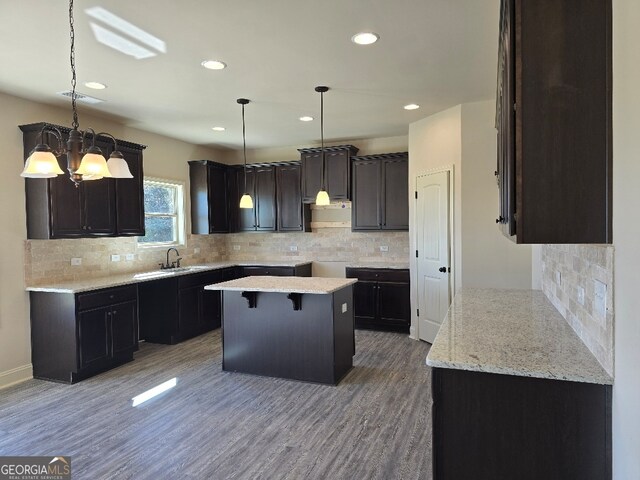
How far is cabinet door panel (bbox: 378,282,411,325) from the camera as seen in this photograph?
5734mm

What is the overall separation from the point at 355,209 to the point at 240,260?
2.29m

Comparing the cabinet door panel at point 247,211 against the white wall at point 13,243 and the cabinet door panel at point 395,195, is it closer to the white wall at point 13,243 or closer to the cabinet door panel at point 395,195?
the cabinet door panel at point 395,195

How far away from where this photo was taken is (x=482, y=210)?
181 inches

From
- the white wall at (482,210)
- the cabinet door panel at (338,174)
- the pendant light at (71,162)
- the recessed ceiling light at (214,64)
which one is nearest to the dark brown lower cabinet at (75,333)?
the pendant light at (71,162)

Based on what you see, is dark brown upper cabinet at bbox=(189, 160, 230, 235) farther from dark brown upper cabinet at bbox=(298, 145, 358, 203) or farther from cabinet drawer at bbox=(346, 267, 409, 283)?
cabinet drawer at bbox=(346, 267, 409, 283)

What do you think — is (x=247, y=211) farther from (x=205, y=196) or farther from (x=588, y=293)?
(x=588, y=293)

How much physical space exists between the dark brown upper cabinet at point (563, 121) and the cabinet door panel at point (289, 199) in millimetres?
5254

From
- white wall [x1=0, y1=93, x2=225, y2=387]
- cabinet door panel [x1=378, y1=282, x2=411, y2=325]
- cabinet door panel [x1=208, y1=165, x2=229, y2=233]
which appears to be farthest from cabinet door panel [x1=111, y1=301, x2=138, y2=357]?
cabinet door panel [x1=378, y1=282, x2=411, y2=325]

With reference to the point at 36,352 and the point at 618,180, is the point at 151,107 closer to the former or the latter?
the point at 36,352

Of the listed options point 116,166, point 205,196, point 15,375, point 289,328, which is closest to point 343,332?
point 289,328

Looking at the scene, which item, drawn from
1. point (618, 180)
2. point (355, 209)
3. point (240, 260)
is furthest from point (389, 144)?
point (618, 180)

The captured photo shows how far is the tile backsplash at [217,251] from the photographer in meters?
4.46

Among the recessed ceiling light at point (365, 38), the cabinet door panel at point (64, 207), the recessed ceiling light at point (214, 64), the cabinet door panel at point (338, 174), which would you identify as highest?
the recessed ceiling light at point (214, 64)

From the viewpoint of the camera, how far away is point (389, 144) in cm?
637
